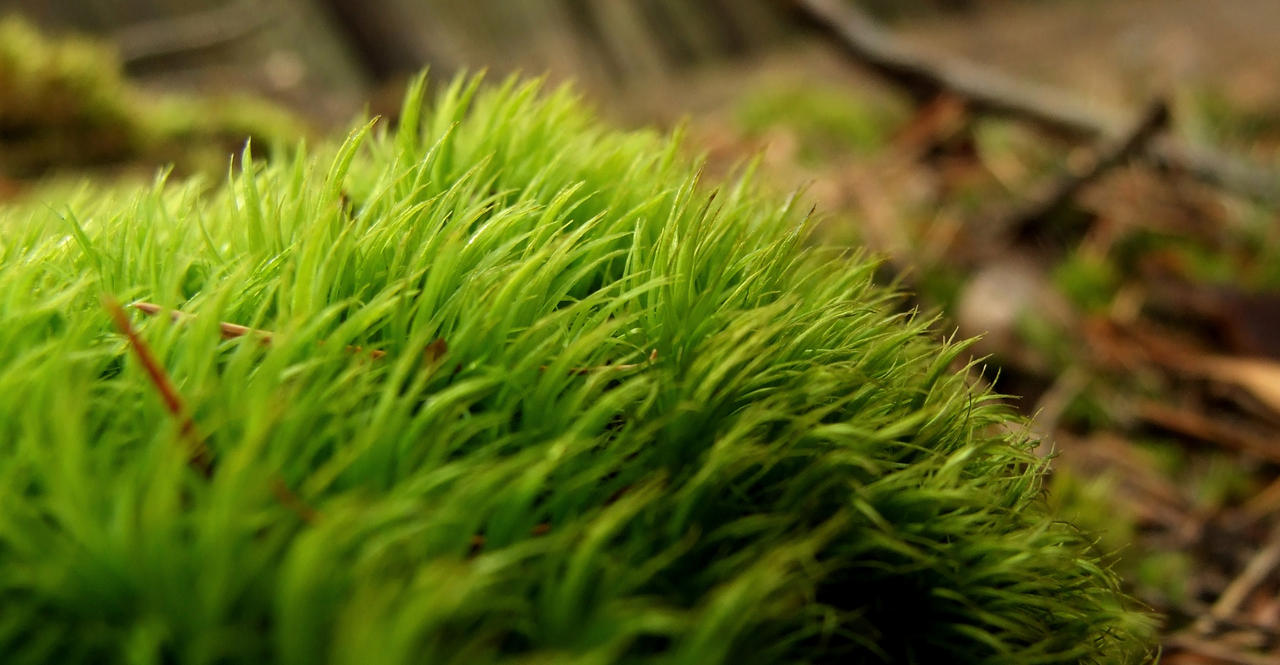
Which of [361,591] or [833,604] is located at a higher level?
[361,591]

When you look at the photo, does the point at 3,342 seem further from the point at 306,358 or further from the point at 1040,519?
the point at 1040,519

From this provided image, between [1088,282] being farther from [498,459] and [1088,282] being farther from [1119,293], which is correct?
[498,459]

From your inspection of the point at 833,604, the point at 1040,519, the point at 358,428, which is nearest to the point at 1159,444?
the point at 1040,519

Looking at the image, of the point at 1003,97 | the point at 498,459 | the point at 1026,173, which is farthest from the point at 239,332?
the point at 1026,173

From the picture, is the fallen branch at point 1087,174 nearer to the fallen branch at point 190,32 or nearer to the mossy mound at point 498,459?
the mossy mound at point 498,459

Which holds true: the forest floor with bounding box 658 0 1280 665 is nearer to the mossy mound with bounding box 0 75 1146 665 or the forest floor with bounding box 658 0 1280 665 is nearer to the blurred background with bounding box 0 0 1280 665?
the blurred background with bounding box 0 0 1280 665
